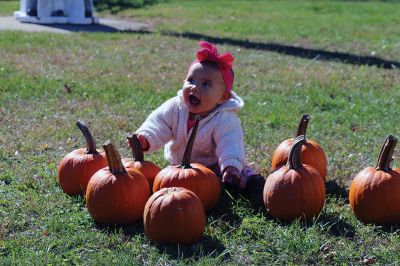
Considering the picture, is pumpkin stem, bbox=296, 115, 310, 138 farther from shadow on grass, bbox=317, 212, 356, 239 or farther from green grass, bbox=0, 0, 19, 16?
green grass, bbox=0, 0, 19, 16

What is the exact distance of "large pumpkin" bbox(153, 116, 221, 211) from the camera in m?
4.34

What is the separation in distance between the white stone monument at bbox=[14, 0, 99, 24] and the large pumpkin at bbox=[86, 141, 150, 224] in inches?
398

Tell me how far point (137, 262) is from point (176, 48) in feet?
25.2

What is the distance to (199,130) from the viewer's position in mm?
4957

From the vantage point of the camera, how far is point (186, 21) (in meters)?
14.9

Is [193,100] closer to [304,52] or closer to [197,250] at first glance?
[197,250]

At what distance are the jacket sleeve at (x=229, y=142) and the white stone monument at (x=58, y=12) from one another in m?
9.50

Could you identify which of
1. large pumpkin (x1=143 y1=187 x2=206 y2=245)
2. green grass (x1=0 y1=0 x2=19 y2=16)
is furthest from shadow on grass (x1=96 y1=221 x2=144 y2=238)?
green grass (x1=0 y1=0 x2=19 y2=16)

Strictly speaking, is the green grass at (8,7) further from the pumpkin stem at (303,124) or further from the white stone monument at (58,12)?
the pumpkin stem at (303,124)

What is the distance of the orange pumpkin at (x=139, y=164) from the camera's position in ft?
15.1

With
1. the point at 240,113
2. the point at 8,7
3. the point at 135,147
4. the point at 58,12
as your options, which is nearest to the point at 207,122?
the point at 135,147

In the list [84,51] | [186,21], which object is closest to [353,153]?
[84,51]

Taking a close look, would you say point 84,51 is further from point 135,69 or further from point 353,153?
point 353,153

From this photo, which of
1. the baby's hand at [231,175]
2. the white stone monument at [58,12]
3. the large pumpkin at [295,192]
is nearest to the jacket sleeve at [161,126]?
the baby's hand at [231,175]
